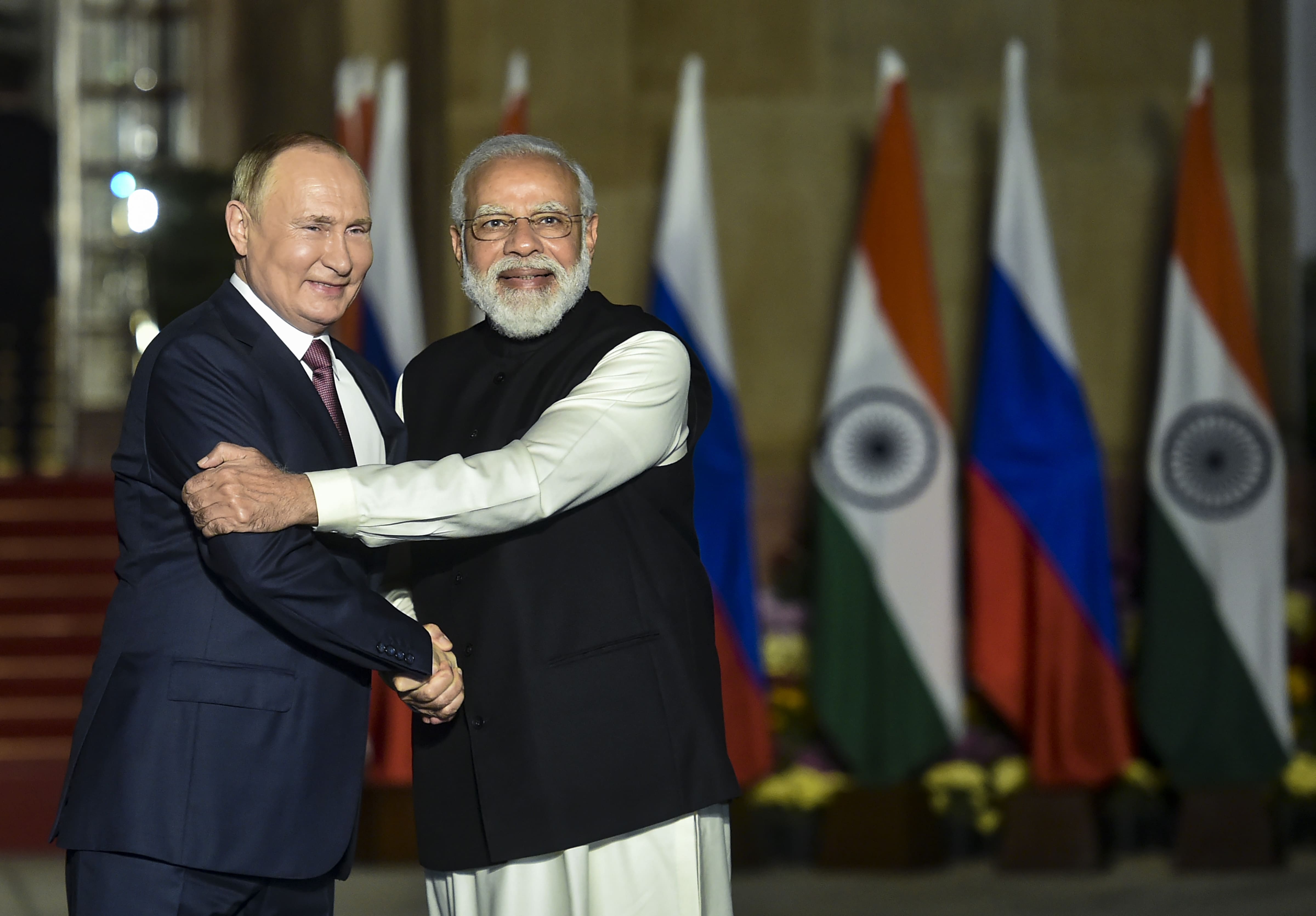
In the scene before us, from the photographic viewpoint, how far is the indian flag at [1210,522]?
5.46 meters

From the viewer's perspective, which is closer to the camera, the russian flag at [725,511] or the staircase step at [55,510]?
the russian flag at [725,511]

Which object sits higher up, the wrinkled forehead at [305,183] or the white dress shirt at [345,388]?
the wrinkled forehead at [305,183]

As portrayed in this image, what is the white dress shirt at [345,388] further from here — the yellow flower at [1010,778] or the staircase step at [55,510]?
the staircase step at [55,510]

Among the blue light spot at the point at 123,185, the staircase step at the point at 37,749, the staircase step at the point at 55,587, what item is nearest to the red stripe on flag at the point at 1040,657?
the staircase step at the point at 37,749

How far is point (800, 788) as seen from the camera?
18.6 feet

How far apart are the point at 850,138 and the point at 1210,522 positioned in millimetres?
2461

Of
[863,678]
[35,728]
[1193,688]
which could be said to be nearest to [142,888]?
[863,678]

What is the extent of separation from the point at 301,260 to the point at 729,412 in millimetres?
3223

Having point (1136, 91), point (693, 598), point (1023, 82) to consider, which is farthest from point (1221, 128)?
point (693, 598)

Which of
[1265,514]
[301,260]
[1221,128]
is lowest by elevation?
[1265,514]

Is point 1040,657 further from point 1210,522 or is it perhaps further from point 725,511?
point 725,511

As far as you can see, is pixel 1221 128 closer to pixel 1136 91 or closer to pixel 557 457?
pixel 1136 91

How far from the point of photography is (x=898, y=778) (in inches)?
218

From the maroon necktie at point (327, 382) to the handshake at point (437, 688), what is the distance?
378 mm
